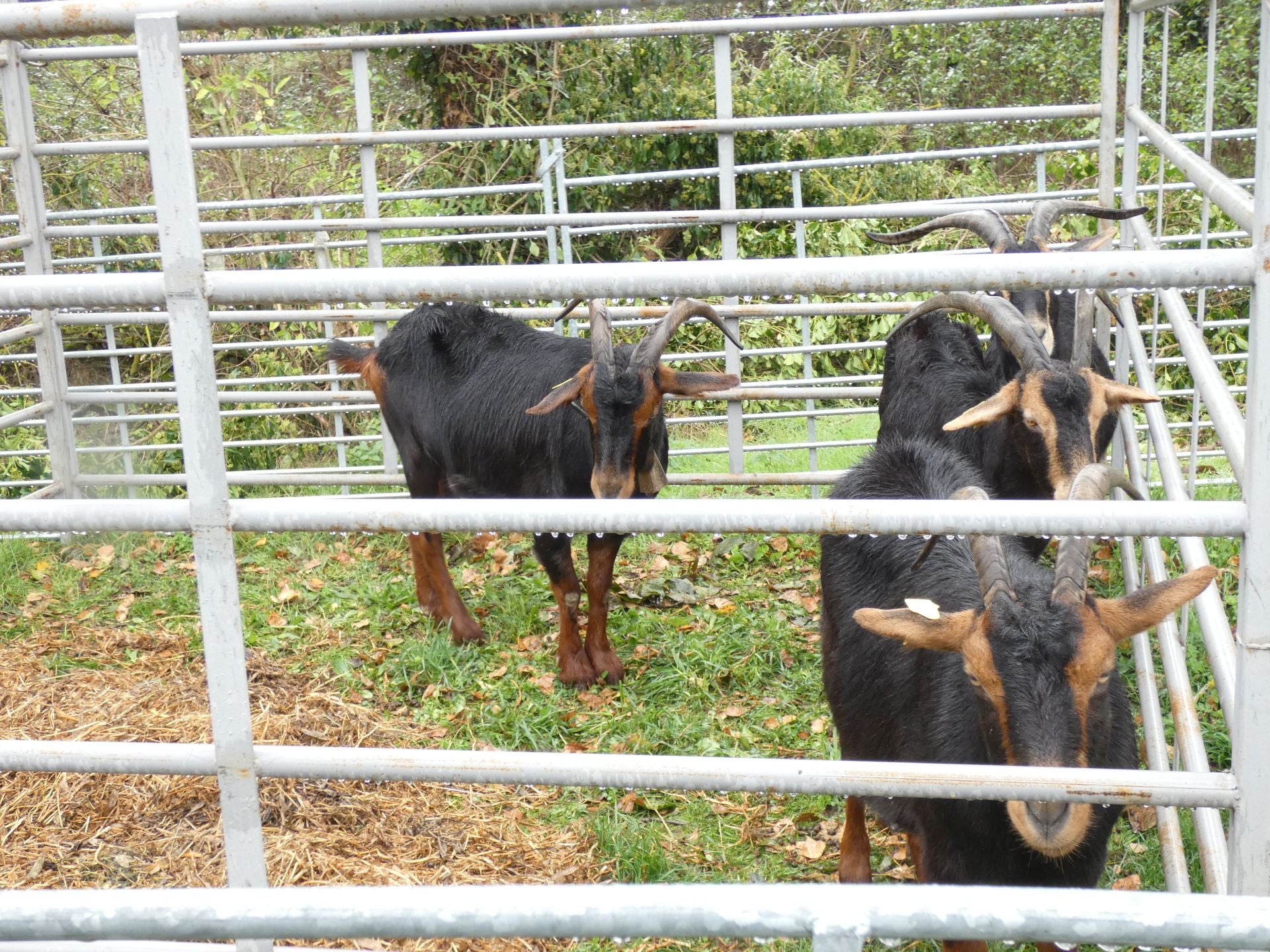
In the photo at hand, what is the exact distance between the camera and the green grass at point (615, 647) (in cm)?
429

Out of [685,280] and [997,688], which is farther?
[997,688]

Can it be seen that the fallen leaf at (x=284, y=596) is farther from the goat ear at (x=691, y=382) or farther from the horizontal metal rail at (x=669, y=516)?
the horizontal metal rail at (x=669, y=516)

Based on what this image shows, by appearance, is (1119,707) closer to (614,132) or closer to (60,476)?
(614,132)

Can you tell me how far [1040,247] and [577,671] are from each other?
2964mm

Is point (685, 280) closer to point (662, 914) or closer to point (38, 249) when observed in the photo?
point (662, 914)

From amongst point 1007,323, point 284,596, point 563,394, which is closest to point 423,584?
point 284,596

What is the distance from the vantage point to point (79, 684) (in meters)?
5.46

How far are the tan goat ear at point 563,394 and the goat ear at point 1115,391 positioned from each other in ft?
7.26

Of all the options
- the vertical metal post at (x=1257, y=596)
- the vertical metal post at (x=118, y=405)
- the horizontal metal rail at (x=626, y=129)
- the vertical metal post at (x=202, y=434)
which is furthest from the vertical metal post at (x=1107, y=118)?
the vertical metal post at (x=118, y=405)

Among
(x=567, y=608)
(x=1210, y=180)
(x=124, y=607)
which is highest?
(x=1210, y=180)

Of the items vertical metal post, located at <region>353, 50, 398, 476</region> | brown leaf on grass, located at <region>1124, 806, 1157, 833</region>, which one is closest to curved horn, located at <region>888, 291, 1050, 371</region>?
brown leaf on grass, located at <region>1124, 806, 1157, 833</region>

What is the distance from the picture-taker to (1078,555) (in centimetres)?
297

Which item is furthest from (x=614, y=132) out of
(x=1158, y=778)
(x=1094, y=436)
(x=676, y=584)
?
(x=1158, y=778)

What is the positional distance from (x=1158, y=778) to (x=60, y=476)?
7.19 m
